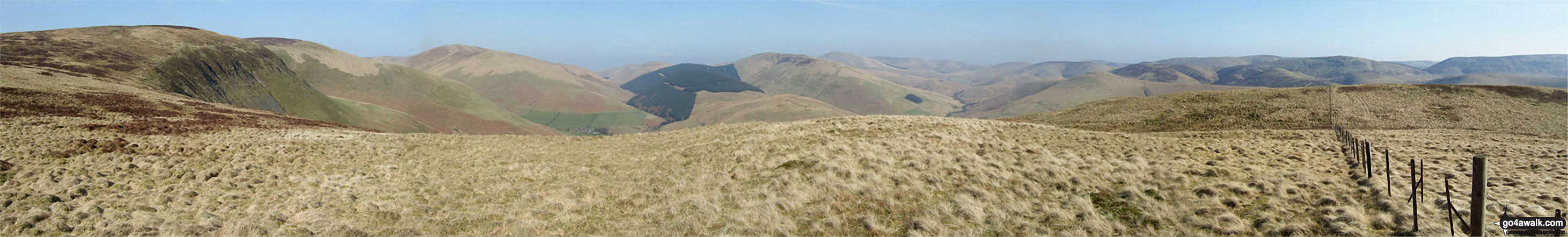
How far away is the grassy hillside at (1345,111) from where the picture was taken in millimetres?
42750

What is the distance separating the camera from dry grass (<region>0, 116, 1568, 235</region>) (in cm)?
1266

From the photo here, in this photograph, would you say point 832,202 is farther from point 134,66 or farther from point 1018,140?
point 134,66

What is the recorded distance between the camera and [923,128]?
94.3 ft

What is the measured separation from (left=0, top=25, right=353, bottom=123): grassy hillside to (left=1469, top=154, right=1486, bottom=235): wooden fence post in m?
89.7

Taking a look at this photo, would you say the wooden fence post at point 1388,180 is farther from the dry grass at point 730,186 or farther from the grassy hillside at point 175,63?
the grassy hillside at point 175,63

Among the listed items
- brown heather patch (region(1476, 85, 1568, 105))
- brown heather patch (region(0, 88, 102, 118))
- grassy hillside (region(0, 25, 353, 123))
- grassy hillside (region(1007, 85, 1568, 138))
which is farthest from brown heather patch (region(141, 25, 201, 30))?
brown heather patch (region(1476, 85, 1568, 105))

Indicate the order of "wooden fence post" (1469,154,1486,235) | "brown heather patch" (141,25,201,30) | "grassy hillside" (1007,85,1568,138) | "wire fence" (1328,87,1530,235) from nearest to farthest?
"wooden fence post" (1469,154,1486,235) → "wire fence" (1328,87,1530,235) → "grassy hillside" (1007,85,1568,138) → "brown heather patch" (141,25,201,30)

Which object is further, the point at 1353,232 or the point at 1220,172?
the point at 1220,172

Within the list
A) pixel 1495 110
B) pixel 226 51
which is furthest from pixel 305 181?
pixel 226 51

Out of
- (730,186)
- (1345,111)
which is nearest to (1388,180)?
(730,186)

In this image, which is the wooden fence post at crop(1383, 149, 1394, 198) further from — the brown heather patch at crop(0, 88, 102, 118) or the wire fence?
the brown heather patch at crop(0, 88, 102, 118)

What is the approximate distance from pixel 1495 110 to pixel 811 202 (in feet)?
232

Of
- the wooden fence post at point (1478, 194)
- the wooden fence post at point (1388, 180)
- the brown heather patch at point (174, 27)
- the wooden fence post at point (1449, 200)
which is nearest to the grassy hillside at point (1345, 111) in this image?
the wooden fence post at point (1388, 180)

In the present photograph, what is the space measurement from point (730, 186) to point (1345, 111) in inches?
2440
